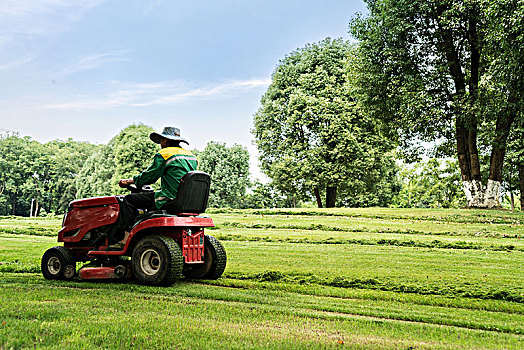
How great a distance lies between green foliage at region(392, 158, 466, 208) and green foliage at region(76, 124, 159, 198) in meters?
28.9

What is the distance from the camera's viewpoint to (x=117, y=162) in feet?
172

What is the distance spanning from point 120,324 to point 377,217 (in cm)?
1766

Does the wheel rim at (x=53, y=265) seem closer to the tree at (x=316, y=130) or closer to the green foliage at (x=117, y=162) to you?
the tree at (x=316, y=130)

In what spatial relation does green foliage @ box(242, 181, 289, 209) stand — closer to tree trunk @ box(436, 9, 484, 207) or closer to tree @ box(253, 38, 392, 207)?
tree @ box(253, 38, 392, 207)

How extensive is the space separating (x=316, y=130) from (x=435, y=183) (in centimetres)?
2466

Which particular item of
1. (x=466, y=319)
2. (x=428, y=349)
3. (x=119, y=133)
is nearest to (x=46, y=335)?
(x=428, y=349)

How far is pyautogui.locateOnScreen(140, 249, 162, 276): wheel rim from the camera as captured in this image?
692 cm

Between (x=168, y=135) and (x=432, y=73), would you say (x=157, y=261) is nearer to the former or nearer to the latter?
(x=168, y=135)

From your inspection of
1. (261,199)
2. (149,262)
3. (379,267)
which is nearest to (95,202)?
(149,262)

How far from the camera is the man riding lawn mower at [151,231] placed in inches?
271

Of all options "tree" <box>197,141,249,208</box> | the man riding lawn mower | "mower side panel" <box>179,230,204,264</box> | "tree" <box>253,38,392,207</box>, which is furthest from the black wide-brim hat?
"tree" <box>197,141,249,208</box>

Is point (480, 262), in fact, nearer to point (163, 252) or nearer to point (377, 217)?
point (163, 252)

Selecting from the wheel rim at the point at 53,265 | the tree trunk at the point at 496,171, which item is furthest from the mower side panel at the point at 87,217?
the tree trunk at the point at 496,171

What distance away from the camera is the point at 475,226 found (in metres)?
17.2
